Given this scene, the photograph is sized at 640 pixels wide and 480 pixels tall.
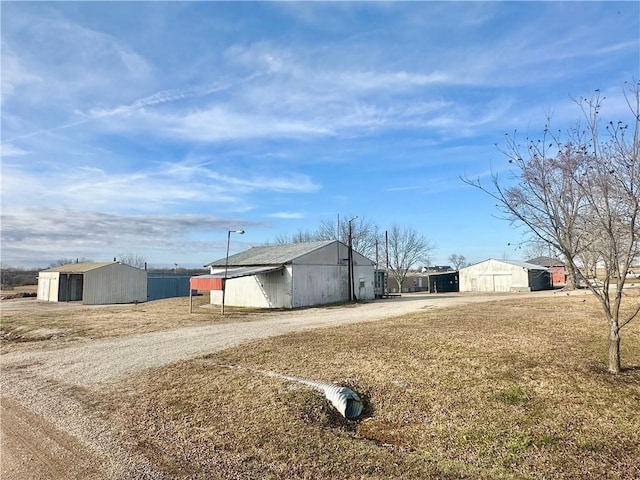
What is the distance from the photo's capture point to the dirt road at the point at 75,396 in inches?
174

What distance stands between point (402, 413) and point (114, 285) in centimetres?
3324

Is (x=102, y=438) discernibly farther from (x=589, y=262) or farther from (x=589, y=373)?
(x=589, y=262)

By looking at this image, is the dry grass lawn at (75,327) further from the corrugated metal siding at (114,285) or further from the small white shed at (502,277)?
the small white shed at (502,277)

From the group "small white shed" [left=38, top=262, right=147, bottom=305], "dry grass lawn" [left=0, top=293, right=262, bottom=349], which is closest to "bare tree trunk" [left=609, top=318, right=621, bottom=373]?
"dry grass lawn" [left=0, top=293, right=262, bottom=349]

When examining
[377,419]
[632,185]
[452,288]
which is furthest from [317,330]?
[452,288]

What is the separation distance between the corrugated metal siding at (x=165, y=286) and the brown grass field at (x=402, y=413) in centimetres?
3118

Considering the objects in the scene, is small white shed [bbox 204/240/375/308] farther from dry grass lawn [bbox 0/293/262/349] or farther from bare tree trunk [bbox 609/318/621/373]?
bare tree trunk [bbox 609/318/621/373]

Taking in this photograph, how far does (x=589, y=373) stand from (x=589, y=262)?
177 cm

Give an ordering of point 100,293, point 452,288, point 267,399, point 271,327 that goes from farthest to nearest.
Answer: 1. point 452,288
2. point 100,293
3. point 271,327
4. point 267,399

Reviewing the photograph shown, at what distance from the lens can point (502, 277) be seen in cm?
4262

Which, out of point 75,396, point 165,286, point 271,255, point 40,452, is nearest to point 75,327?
point 75,396

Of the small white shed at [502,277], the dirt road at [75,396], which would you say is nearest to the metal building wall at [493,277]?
the small white shed at [502,277]

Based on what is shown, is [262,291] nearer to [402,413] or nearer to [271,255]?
[271,255]

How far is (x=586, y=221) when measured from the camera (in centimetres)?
629
